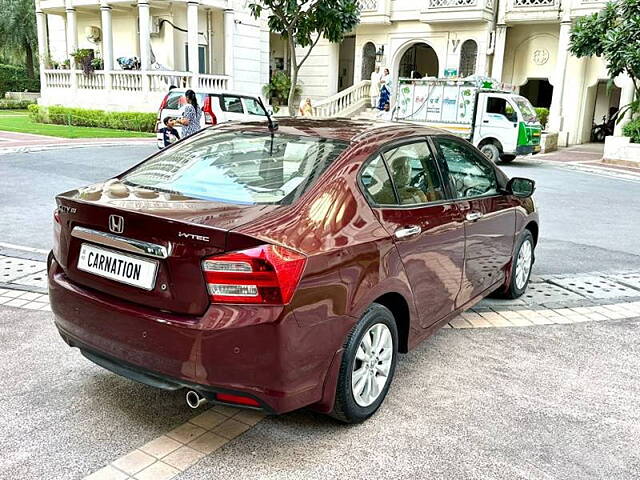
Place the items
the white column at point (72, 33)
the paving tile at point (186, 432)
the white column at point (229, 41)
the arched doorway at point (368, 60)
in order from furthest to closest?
the arched doorway at point (368, 60) < the white column at point (72, 33) < the white column at point (229, 41) < the paving tile at point (186, 432)

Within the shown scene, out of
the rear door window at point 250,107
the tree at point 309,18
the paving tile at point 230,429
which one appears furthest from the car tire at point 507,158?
the paving tile at point 230,429

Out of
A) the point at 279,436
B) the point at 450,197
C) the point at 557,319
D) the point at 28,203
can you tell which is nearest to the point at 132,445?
the point at 279,436

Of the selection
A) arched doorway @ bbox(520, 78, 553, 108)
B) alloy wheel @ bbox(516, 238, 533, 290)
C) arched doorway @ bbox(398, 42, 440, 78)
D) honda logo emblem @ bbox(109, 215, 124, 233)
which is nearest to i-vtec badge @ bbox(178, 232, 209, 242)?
honda logo emblem @ bbox(109, 215, 124, 233)

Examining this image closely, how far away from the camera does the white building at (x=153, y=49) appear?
2369 centimetres

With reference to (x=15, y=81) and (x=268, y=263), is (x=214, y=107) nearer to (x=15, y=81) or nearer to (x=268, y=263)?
(x=268, y=263)

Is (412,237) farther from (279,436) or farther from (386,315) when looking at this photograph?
(279,436)

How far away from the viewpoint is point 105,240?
2.93 metres

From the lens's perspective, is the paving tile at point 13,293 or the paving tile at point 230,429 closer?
the paving tile at point 230,429

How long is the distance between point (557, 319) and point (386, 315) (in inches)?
93.3

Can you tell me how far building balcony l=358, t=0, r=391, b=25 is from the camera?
2533cm

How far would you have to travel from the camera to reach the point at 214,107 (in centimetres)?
1669

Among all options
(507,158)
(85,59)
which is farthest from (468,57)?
(85,59)

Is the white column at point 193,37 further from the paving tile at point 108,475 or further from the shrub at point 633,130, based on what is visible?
the paving tile at point 108,475

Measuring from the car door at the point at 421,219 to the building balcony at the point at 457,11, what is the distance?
21312mm
